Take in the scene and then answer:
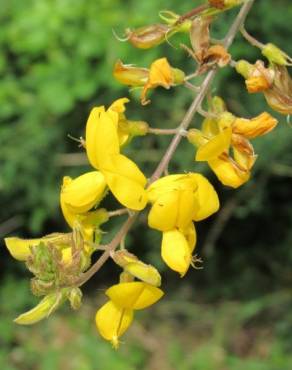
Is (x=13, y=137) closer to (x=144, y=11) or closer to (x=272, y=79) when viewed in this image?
(x=144, y=11)

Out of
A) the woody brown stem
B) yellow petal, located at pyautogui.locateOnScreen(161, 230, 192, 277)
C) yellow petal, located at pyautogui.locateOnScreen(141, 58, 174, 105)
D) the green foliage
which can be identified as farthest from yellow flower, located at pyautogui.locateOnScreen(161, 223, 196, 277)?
the green foliage

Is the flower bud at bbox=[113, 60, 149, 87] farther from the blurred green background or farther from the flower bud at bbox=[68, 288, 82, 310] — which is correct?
the blurred green background

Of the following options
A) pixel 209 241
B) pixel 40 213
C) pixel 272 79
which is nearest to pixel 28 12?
pixel 40 213

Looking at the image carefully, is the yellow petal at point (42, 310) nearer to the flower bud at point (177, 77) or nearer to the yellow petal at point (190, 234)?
the yellow petal at point (190, 234)

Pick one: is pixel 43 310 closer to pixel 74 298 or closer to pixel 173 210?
pixel 74 298

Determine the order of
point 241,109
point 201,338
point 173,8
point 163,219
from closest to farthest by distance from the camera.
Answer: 1. point 163,219
2. point 173,8
3. point 241,109
4. point 201,338

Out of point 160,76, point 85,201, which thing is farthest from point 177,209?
point 160,76

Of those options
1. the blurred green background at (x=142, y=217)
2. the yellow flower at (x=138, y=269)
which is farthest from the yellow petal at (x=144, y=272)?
the blurred green background at (x=142, y=217)
